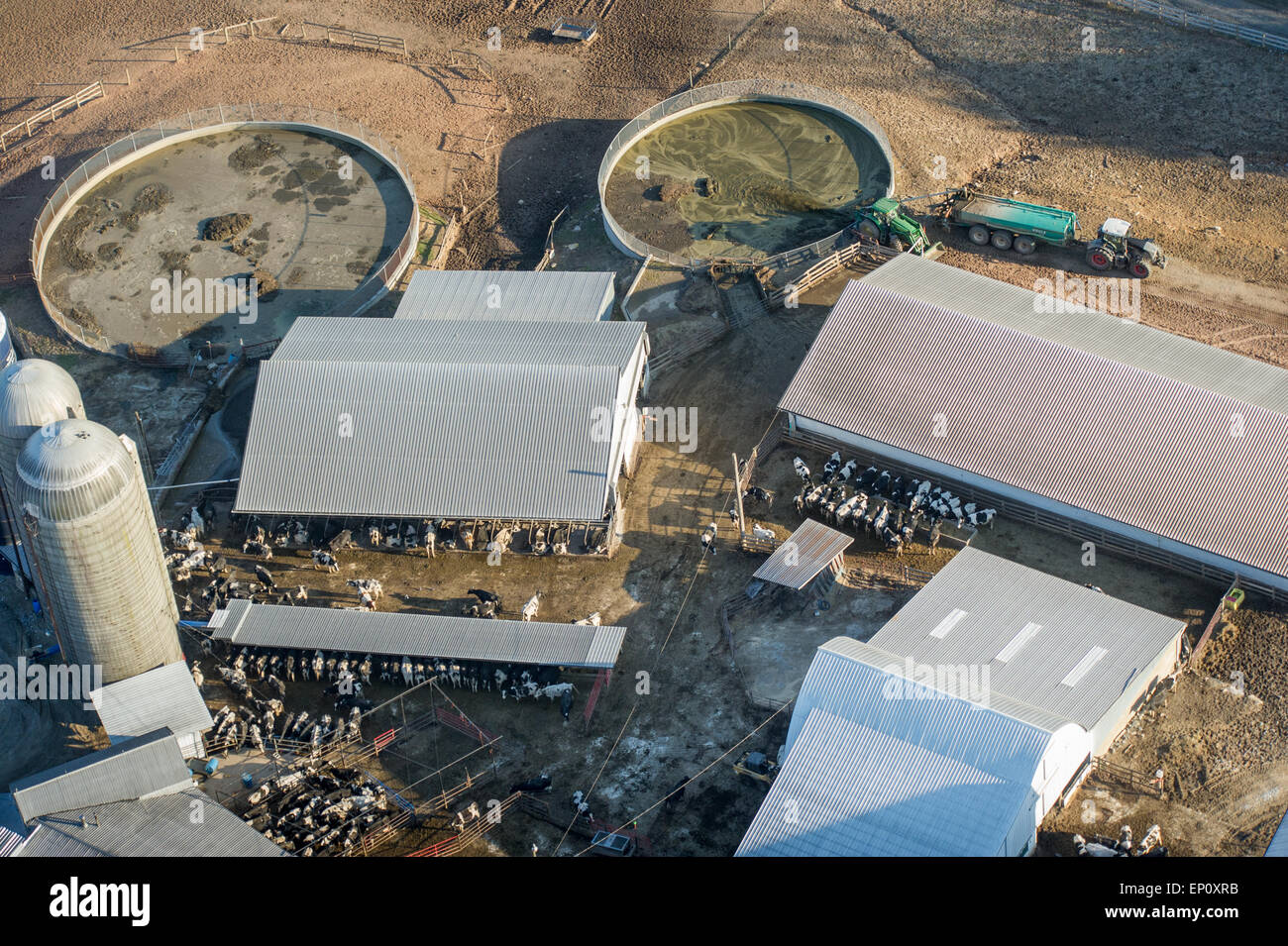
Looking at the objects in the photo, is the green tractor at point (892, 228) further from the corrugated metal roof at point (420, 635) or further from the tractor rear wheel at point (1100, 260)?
the corrugated metal roof at point (420, 635)

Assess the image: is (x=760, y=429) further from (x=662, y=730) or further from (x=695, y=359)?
(x=662, y=730)

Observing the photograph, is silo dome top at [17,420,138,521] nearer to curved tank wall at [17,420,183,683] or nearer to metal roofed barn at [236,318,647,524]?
curved tank wall at [17,420,183,683]

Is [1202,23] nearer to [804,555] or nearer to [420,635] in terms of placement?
[804,555]

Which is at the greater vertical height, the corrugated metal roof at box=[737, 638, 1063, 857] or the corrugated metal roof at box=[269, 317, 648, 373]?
the corrugated metal roof at box=[269, 317, 648, 373]

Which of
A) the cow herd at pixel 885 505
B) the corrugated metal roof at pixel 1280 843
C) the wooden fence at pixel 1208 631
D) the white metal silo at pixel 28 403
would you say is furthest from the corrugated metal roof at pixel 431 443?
the corrugated metal roof at pixel 1280 843

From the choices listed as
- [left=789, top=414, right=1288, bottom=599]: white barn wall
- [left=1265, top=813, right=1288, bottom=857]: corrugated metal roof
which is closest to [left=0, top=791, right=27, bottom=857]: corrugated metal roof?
[left=789, top=414, right=1288, bottom=599]: white barn wall

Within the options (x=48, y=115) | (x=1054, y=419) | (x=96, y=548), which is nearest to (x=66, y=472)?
(x=96, y=548)
